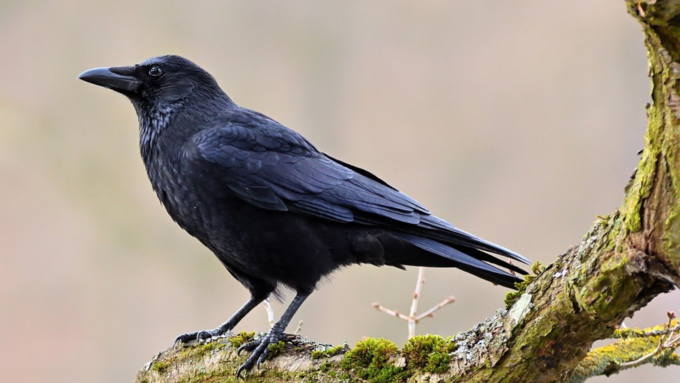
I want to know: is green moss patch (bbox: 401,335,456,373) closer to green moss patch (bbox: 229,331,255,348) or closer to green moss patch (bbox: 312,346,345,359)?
green moss patch (bbox: 312,346,345,359)

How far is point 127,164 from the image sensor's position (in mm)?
8195

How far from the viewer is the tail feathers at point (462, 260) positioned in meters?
3.53

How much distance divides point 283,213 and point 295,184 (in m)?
0.20

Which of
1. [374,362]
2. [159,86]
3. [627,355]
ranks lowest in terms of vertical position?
[374,362]

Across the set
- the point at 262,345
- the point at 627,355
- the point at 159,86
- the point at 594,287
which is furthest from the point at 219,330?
the point at 594,287

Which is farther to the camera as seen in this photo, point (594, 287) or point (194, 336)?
point (194, 336)

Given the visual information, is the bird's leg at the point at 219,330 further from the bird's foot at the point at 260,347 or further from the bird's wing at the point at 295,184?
the bird's wing at the point at 295,184

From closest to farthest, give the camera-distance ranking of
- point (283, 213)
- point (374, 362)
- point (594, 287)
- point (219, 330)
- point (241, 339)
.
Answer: point (594, 287) < point (374, 362) < point (241, 339) < point (283, 213) < point (219, 330)

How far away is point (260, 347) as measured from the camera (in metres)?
3.44

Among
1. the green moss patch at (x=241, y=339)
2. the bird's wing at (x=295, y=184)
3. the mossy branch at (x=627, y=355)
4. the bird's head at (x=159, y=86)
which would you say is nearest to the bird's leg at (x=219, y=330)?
the green moss patch at (x=241, y=339)

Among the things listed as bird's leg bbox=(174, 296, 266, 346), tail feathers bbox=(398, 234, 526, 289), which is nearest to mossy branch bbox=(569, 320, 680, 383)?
tail feathers bbox=(398, 234, 526, 289)

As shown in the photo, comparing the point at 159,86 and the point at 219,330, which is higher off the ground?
the point at 159,86

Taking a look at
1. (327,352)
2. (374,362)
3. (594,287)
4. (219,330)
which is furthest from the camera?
(219,330)

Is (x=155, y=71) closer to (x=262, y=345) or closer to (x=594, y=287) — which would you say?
(x=262, y=345)
